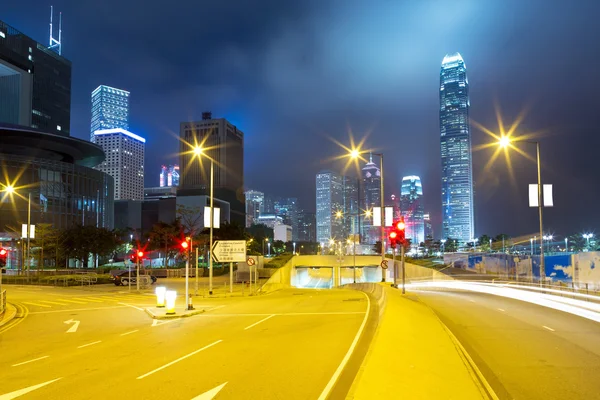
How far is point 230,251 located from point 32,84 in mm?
136126

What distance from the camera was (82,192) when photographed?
340ft

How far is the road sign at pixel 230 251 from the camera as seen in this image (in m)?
39.2

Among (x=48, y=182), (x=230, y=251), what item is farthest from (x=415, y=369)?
(x=48, y=182)

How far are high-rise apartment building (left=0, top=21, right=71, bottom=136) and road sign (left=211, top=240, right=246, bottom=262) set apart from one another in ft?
362

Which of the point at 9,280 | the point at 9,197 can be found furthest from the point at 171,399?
the point at 9,197

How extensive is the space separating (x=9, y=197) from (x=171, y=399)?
9521cm

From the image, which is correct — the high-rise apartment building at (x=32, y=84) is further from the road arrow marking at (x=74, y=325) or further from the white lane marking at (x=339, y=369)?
the white lane marking at (x=339, y=369)

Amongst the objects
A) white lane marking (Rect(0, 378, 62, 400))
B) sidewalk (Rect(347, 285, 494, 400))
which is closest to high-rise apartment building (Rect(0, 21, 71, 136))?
white lane marking (Rect(0, 378, 62, 400))

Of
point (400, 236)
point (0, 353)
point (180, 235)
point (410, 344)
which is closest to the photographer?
point (410, 344)

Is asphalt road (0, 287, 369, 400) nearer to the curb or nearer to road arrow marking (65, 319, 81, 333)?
road arrow marking (65, 319, 81, 333)

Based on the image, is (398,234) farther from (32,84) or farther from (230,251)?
(32,84)

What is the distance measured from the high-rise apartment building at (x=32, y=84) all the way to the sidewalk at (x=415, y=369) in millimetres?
138661

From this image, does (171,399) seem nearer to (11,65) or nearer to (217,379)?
(217,379)

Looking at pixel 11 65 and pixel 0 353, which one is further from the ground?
pixel 11 65
